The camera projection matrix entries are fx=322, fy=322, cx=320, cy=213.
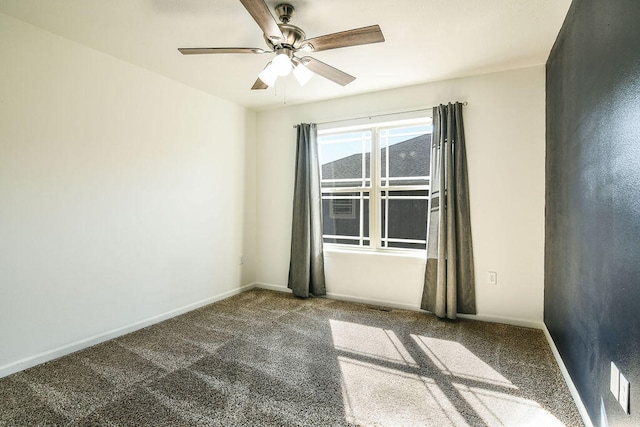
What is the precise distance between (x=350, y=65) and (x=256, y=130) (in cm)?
180

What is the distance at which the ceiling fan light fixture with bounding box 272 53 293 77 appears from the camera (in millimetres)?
2006

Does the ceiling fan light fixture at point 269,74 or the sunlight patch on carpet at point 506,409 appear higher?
the ceiling fan light fixture at point 269,74

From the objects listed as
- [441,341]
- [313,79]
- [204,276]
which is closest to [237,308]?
[204,276]

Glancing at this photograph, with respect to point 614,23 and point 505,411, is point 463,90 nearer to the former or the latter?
point 614,23

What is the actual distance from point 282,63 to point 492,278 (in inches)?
103

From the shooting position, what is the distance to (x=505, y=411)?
173 cm

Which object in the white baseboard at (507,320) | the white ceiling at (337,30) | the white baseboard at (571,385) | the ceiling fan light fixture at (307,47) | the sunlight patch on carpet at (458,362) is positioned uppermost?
the white ceiling at (337,30)

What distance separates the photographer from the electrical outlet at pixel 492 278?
299 centimetres

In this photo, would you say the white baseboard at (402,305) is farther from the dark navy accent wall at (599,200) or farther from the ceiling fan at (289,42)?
the ceiling fan at (289,42)

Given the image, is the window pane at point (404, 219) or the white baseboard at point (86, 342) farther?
the window pane at point (404, 219)

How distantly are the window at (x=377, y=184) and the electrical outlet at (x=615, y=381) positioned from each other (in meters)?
2.10

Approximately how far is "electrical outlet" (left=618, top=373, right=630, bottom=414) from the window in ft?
7.18

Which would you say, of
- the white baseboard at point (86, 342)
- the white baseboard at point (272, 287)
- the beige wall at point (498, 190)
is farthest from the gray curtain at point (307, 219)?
the white baseboard at point (86, 342)

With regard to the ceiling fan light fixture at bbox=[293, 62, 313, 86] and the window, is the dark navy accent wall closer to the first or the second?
the window
